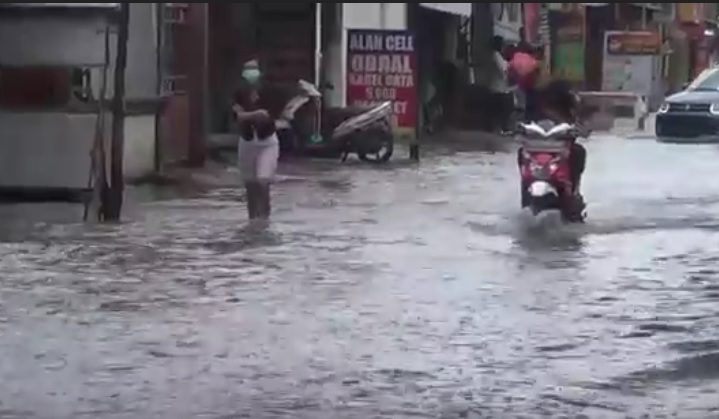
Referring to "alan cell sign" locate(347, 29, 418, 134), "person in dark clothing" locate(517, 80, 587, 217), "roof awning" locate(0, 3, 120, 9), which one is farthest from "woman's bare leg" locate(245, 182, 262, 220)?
"alan cell sign" locate(347, 29, 418, 134)

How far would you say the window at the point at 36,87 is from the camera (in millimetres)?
21641

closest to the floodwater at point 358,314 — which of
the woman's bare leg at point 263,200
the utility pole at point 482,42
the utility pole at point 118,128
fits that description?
the woman's bare leg at point 263,200

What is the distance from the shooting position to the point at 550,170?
58.6 feet

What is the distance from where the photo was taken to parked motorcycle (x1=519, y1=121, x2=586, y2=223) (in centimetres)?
1775

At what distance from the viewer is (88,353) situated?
1041 cm

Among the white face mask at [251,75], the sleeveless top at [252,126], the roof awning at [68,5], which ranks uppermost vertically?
the roof awning at [68,5]

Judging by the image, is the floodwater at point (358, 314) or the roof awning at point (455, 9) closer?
the floodwater at point (358, 314)

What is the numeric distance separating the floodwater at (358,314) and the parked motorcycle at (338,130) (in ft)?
27.2

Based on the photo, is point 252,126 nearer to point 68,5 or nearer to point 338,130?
point 68,5

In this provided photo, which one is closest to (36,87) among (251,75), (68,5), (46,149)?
(46,149)

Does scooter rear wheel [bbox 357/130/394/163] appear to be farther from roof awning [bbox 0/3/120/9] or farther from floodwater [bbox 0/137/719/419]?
roof awning [bbox 0/3/120/9]

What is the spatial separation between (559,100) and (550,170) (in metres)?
0.70

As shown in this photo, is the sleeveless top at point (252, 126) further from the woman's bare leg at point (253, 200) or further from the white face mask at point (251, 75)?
the white face mask at point (251, 75)

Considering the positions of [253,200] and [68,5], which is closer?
[253,200]
